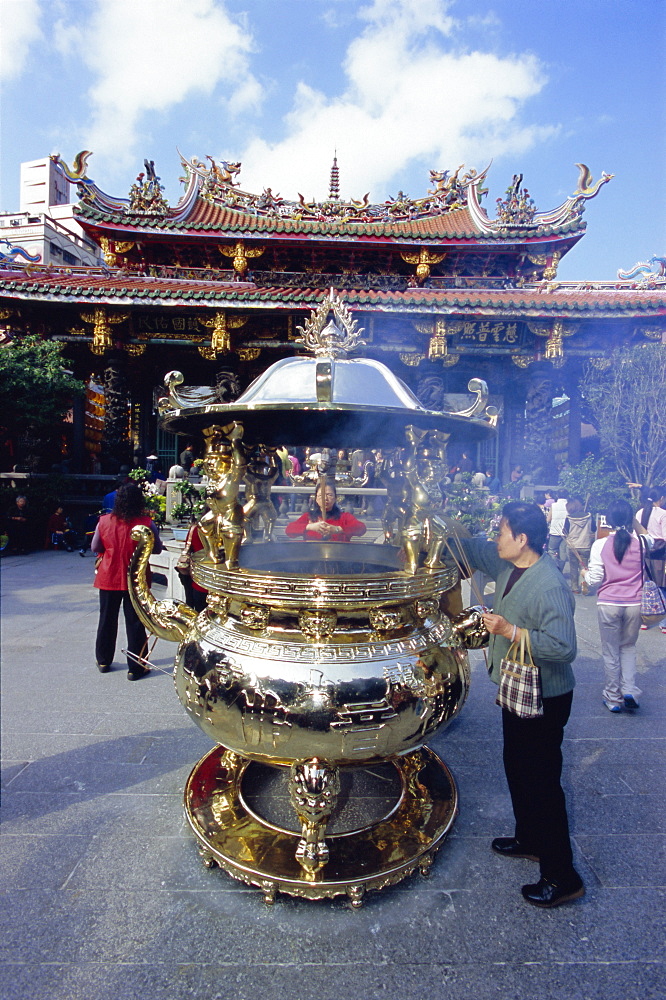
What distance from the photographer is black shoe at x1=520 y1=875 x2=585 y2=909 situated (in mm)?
1812

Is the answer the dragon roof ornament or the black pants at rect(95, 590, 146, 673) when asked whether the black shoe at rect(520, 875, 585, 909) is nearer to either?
the dragon roof ornament

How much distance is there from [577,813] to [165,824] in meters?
1.91

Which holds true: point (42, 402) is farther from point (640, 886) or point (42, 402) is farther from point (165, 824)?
point (640, 886)

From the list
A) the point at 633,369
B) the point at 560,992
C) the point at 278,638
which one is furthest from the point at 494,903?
the point at 633,369

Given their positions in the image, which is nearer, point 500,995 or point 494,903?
point 500,995

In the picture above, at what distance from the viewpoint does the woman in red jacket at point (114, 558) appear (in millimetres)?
3938

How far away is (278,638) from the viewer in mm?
1894

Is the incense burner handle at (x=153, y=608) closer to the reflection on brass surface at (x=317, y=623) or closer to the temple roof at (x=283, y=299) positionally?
the reflection on brass surface at (x=317, y=623)

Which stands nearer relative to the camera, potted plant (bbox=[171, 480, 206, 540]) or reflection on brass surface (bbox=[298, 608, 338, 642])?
reflection on brass surface (bbox=[298, 608, 338, 642])

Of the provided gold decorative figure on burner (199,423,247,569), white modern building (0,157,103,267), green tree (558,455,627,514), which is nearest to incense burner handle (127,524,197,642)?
gold decorative figure on burner (199,423,247,569)

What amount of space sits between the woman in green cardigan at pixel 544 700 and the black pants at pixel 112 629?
3.05 meters

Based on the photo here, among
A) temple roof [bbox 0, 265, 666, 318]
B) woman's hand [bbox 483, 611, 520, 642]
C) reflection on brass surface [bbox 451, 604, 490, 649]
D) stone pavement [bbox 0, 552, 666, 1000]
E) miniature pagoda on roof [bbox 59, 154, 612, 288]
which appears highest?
miniature pagoda on roof [bbox 59, 154, 612, 288]

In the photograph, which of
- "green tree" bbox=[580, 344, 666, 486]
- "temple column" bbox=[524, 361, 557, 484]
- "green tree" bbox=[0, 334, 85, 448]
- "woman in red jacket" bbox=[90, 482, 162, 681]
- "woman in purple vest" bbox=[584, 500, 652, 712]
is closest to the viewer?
"woman in purple vest" bbox=[584, 500, 652, 712]

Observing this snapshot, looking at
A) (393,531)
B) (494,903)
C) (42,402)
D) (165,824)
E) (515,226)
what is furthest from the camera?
(515,226)
